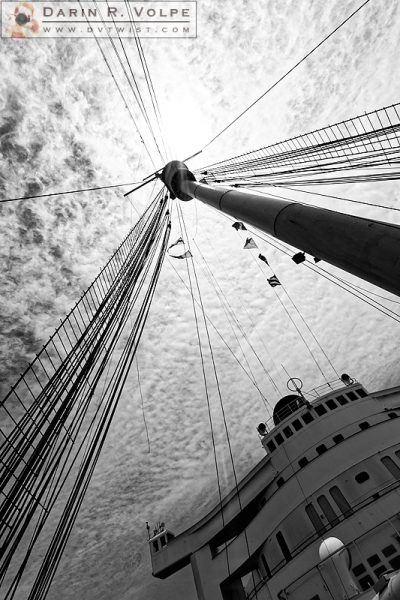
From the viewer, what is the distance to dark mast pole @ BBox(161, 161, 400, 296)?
11.7ft

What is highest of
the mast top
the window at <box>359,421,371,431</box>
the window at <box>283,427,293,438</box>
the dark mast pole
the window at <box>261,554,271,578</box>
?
the mast top

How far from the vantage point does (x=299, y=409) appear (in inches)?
968

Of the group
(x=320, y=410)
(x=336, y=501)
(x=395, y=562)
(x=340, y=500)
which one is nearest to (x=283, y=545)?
(x=336, y=501)

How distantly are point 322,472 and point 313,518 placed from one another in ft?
8.30

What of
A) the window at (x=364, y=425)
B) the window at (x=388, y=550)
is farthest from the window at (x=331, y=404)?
the window at (x=388, y=550)

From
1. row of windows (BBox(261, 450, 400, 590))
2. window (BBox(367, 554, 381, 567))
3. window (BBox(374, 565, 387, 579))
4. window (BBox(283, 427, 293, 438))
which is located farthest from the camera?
window (BBox(283, 427, 293, 438))

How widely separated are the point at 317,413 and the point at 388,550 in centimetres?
946

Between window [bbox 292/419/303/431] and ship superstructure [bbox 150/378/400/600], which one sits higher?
window [bbox 292/419/303/431]

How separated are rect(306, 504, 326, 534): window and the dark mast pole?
739 inches

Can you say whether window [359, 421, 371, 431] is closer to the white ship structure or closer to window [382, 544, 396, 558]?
the white ship structure

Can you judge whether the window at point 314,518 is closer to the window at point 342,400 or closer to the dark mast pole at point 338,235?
the window at point 342,400

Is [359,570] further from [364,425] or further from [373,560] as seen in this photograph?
[364,425]

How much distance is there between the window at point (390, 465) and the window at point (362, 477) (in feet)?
4.31

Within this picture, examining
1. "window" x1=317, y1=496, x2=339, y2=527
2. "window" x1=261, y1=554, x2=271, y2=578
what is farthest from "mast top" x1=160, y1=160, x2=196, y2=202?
"window" x1=261, y1=554, x2=271, y2=578
